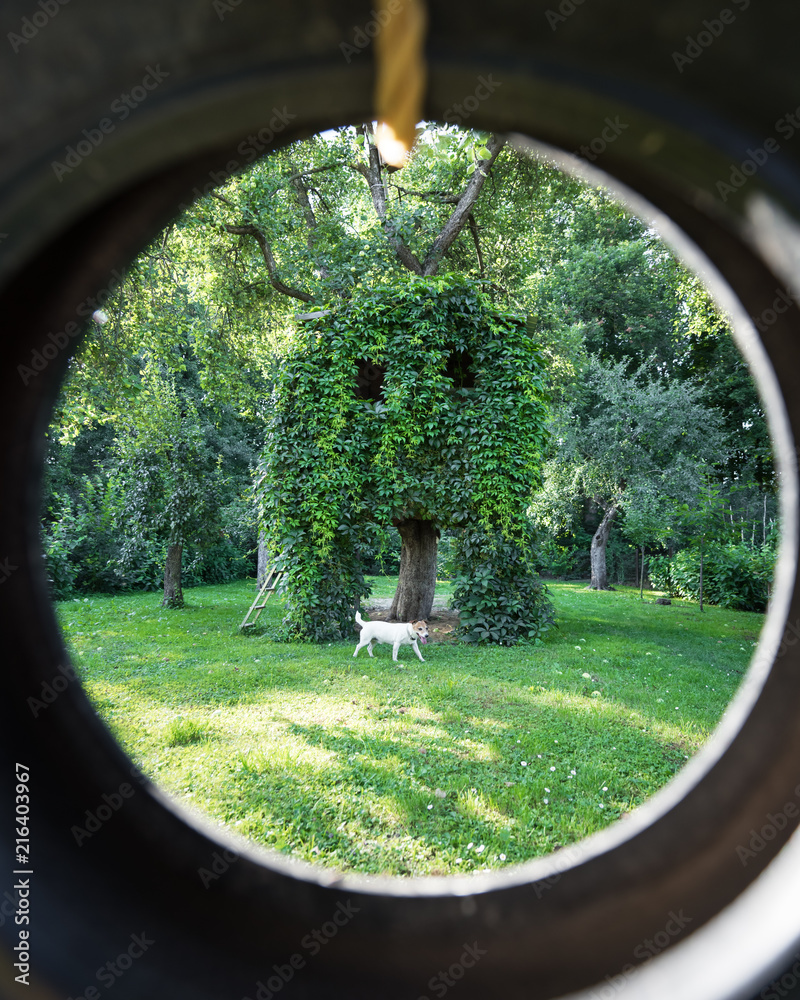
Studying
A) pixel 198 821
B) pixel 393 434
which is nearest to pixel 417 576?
pixel 393 434

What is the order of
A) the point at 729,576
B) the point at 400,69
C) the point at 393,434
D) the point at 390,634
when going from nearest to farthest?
the point at 400,69, the point at 390,634, the point at 393,434, the point at 729,576

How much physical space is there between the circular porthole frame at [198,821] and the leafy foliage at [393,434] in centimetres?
710

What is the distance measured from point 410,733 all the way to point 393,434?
4.61 meters

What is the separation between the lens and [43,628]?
84 centimetres

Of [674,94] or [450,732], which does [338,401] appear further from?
[674,94]

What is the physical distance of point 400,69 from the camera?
64 centimetres

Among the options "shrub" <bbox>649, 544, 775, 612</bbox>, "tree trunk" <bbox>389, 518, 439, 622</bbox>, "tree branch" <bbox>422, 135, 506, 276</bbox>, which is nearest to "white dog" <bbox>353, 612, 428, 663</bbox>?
"tree trunk" <bbox>389, 518, 439, 622</bbox>

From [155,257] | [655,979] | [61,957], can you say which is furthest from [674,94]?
[155,257]

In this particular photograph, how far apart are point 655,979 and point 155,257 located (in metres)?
11.1

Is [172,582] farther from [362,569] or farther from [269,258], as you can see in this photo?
[269,258]

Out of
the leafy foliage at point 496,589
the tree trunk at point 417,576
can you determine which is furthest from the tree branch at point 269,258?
the leafy foliage at point 496,589

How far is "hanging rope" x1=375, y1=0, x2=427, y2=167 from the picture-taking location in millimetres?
623

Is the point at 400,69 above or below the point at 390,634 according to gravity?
above

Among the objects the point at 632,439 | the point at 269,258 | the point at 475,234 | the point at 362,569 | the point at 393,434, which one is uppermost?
the point at 475,234
